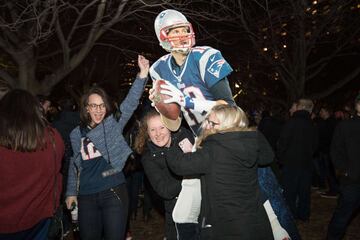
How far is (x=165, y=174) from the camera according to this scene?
3.67 metres

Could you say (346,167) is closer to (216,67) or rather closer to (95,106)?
(216,67)

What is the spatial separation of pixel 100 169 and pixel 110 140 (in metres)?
0.32

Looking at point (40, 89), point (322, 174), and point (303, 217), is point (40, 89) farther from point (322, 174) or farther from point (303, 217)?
point (322, 174)

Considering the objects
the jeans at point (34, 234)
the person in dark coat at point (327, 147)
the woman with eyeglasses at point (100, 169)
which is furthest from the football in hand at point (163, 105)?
the person in dark coat at point (327, 147)

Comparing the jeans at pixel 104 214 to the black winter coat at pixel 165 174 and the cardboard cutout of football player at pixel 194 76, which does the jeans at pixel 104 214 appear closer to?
the black winter coat at pixel 165 174

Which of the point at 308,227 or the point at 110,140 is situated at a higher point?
the point at 110,140

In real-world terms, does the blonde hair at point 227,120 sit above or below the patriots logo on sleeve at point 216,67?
below

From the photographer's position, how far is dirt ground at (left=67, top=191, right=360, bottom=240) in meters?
7.58

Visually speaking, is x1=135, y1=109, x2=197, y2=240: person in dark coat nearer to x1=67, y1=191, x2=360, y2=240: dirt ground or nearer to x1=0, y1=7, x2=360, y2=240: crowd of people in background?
x1=0, y1=7, x2=360, y2=240: crowd of people in background

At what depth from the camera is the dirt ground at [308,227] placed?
7575 mm

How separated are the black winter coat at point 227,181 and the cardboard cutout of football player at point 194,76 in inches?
15.7

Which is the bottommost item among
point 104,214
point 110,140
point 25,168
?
point 104,214

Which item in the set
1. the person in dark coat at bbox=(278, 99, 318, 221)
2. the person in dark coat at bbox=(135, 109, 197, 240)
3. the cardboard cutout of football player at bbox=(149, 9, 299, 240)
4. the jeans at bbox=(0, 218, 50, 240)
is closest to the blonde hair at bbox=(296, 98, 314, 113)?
the person in dark coat at bbox=(278, 99, 318, 221)

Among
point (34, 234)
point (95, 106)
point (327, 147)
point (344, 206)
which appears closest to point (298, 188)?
point (344, 206)
